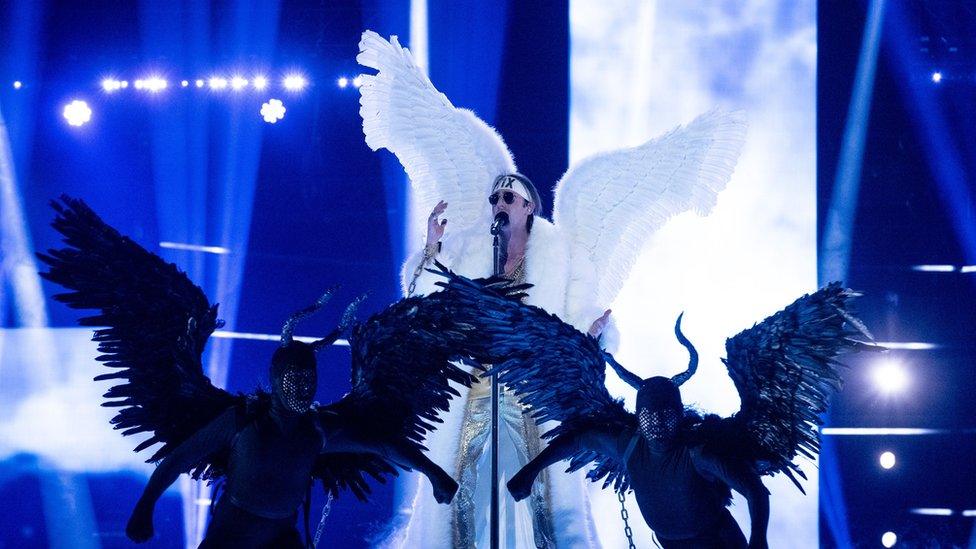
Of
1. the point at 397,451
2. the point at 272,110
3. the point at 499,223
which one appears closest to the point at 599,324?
the point at 499,223

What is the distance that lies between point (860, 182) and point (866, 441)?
1.54 metres

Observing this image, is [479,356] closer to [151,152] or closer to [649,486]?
[649,486]

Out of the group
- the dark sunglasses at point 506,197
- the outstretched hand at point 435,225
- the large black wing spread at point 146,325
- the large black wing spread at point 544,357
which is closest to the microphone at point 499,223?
the dark sunglasses at point 506,197

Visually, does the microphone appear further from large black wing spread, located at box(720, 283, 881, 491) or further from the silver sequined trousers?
large black wing spread, located at box(720, 283, 881, 491)

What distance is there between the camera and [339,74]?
566 cm

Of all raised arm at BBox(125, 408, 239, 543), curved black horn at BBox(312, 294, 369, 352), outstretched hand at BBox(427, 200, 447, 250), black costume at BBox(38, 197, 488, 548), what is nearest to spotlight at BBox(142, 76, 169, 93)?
outstretched hand at BBox(427, 200, 447, 250)

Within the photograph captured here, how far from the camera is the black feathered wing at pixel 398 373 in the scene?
2.52 meters

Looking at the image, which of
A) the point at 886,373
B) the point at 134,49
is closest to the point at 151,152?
the point at 134,49

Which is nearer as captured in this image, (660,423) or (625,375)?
(660,423)

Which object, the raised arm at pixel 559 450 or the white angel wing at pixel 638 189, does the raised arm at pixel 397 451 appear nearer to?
the raised arm at pixel 559 450

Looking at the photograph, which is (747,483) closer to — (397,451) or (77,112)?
(397,451)

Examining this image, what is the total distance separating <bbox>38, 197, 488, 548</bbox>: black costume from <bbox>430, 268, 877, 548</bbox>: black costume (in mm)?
192

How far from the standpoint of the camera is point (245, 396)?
252cm

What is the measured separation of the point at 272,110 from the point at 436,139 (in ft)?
6.29
